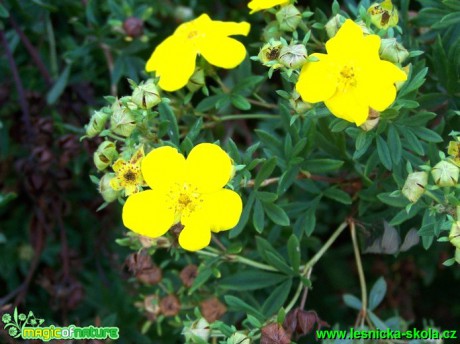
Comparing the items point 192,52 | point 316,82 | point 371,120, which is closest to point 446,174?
point 371,120

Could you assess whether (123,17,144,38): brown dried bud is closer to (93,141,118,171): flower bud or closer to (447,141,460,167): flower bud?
(93,141,118,171): flower bud

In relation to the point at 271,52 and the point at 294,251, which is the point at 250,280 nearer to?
the point at 294,251

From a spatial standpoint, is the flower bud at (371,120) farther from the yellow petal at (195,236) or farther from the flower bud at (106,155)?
the flower bud at (106,155)

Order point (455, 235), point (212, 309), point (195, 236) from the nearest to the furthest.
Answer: point (455, 235), point (195, 236), point (212, 309)

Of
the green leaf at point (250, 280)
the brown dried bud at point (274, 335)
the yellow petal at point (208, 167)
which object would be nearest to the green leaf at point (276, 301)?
the green leaf at point (250, 280)

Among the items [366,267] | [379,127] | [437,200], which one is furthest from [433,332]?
[366,267]

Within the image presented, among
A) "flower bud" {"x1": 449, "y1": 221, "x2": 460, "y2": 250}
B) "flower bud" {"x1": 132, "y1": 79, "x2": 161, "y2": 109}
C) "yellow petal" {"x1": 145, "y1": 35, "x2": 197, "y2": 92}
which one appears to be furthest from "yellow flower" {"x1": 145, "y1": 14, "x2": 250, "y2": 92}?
"flower bud" {"x1": 449, "y1": 221, "x2": 460, "y2": 250}
